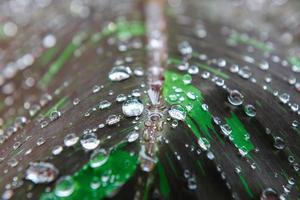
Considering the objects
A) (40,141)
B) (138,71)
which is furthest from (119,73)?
(40,141)

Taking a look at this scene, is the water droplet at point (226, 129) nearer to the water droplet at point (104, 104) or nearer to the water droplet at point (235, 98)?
the water droplet at point (235, 98)

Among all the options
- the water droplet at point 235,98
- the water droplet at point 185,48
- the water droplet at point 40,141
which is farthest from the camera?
the water droplet at point 185,48

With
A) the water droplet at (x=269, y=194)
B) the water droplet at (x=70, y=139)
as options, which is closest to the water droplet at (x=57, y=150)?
the water droplet at (x=70, y=139)

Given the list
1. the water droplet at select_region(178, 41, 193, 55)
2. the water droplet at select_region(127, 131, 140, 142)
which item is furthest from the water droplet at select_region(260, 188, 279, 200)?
the water droplet at select_region(178, 41, 193, 55)

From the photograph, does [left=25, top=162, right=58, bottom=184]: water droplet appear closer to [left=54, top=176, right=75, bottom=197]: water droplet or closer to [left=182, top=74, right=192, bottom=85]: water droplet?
[left=54, top=176, right=75, bottom=197]: water droplet

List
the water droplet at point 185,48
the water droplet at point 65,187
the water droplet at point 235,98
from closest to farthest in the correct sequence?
the water droplet at point 65,187 < the water droplet at point 235,98 < the water droplet at point 185,48

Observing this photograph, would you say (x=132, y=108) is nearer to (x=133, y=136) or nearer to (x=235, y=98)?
(x=133, y=136)

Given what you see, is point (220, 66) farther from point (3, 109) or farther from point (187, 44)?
point (3, 109)
